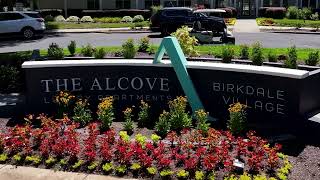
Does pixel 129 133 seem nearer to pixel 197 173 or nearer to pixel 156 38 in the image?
pixel 197 173

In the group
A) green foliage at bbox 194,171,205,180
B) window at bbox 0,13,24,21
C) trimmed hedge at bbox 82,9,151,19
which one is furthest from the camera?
trimmed hedge at bbox 82,9,151,19

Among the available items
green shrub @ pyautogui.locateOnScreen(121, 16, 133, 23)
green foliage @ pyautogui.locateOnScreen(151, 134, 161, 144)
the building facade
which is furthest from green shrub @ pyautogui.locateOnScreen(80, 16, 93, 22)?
green foliage @ pyautogui.locateOnScreen(151, 134, 161, 144)

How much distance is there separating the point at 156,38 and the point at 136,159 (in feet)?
71.5

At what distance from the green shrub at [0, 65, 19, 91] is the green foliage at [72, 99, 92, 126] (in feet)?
10.9

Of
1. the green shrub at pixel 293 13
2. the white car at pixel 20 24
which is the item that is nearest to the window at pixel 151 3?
the green shrub at pixel 293 13

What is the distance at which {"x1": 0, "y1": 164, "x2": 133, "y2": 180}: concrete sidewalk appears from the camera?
779 cm

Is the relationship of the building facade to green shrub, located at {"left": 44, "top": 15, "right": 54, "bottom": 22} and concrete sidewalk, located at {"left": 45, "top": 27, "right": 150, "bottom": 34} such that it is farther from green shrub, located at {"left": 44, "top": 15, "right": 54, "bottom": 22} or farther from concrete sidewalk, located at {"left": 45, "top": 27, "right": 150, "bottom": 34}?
concrete sidewalk, located at {"left": 45, "top": 27, "right": 150, "bottom": 34}

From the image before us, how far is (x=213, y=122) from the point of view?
1048 centimetres

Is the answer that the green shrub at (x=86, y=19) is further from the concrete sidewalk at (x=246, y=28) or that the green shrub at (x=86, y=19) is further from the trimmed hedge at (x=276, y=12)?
the trimmed hedge at (x=276, y=12)

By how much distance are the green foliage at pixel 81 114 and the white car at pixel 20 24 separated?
20102 mm

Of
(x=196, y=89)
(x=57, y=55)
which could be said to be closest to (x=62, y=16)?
(x=57, y=55)

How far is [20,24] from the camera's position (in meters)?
29.3

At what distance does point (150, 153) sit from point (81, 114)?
100 inches

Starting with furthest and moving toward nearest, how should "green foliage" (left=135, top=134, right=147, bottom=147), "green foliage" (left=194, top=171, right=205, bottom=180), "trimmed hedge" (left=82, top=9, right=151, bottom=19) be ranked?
"trimmed hedge" (left=82, top=9, right=151, bottom=19)
"green foliage" (left=135, top=134, right=147, bottom=147)
"green foliage" (left=194, top=171, right=205, bottom=180)
